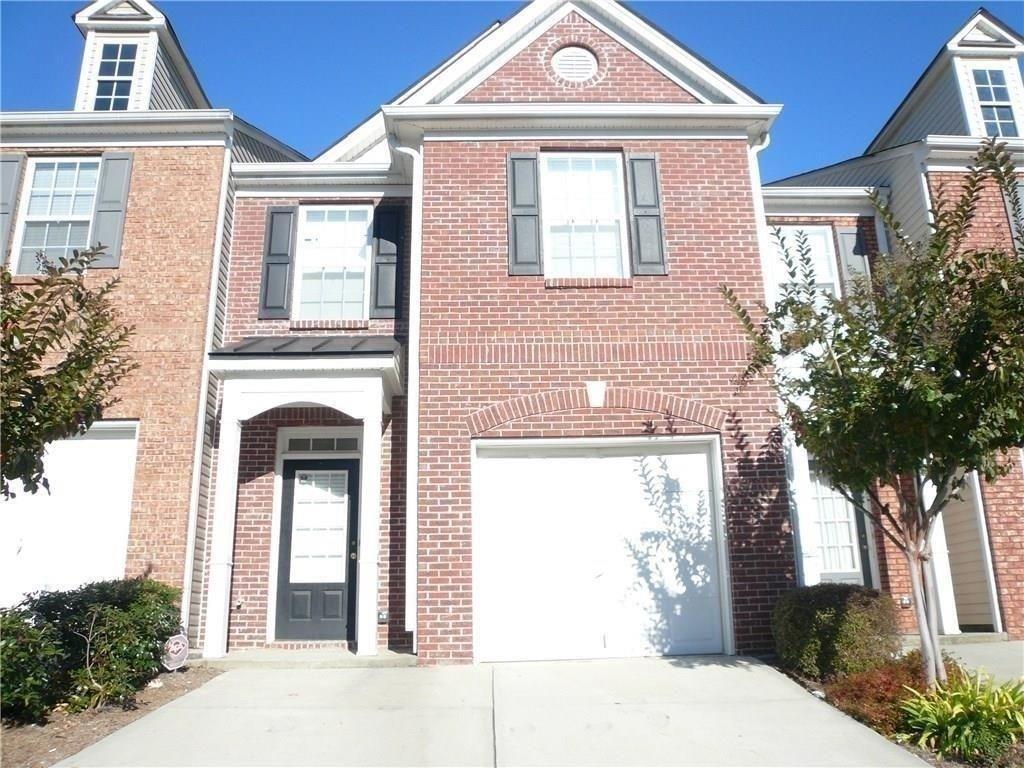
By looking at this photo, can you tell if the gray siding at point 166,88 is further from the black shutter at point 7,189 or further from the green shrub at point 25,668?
the green shrub at point 25,668

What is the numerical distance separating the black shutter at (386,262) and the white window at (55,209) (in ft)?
12.5

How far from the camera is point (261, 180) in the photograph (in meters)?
11.6

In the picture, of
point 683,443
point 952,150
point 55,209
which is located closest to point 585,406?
point 683,443

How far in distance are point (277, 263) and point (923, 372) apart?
826 cm

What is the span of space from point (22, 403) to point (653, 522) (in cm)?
630

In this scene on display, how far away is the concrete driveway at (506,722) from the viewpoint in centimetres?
594

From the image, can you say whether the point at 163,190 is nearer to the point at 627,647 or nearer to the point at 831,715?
the point at 627,647

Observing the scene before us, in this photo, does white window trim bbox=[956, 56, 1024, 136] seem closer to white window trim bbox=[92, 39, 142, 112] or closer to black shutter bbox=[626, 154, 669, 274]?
black shutter bbox=[626, 154, 669, 274]

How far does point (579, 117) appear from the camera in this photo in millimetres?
10367

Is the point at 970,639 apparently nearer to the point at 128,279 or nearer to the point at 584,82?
the point at 584,82

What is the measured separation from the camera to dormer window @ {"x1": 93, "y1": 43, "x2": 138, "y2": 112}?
12.4 m

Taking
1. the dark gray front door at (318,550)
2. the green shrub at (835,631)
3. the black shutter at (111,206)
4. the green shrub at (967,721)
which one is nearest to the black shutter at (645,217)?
the green shrub at (835,631)

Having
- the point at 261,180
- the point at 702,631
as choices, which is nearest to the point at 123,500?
the point at 261,180

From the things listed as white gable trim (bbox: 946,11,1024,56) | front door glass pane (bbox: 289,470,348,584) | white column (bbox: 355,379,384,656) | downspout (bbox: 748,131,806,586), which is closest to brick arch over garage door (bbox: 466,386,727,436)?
downspout (bbox: 748,131,806,586)
